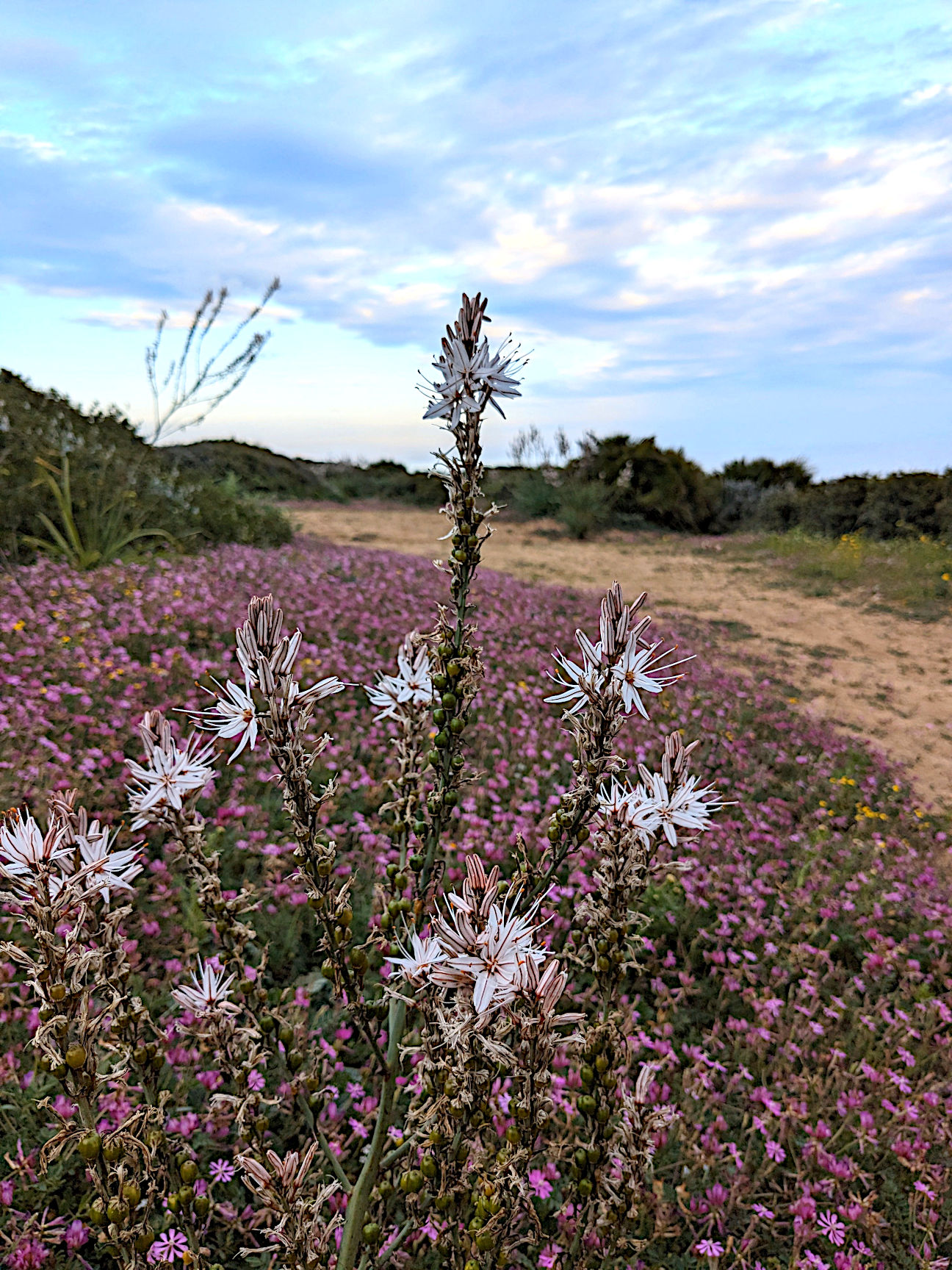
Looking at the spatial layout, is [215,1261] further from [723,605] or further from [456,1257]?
[723,605]

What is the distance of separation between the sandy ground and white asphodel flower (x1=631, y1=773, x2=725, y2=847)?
16.1 ft

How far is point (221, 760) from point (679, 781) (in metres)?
4.48

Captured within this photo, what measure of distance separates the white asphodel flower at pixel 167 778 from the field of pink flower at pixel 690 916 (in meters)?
0.66

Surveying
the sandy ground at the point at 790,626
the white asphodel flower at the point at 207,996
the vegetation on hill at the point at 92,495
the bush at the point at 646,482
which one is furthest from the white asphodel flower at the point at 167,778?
the bush at the point at 646,482

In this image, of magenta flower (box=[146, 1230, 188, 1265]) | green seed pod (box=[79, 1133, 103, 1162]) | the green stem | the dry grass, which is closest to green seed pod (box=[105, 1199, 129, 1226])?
green seed pod (box=[79, 1133, 103, 1162])

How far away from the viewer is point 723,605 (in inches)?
579

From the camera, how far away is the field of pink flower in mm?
2775

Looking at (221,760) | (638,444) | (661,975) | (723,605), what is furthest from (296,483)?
(661,975)

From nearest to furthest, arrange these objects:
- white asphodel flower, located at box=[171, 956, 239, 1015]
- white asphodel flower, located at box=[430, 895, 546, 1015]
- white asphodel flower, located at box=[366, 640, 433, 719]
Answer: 1. white asphodel flower, located at box=[430, 895, 546, 1015]
2. white asphodel flower, located at box=[171, 956, 239, 1015]
3. white asphodel flower, located at box=[366, 640, 433, 719]

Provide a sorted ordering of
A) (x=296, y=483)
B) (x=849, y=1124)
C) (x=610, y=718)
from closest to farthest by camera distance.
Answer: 1. (x=610, y=718)
2. (x=849, y=1124)
3. (x=296, y=483)

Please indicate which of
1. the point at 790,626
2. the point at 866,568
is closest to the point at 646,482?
the point at 866,568

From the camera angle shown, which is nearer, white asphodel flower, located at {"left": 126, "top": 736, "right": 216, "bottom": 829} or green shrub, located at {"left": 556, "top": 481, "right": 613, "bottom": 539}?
white asphodel flower, located at {"left": 126, "top": 736, "right": 216, "bottom": 829}

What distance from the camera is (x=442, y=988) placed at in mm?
1330

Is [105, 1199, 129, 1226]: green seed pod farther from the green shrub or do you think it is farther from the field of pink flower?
the green shrub
